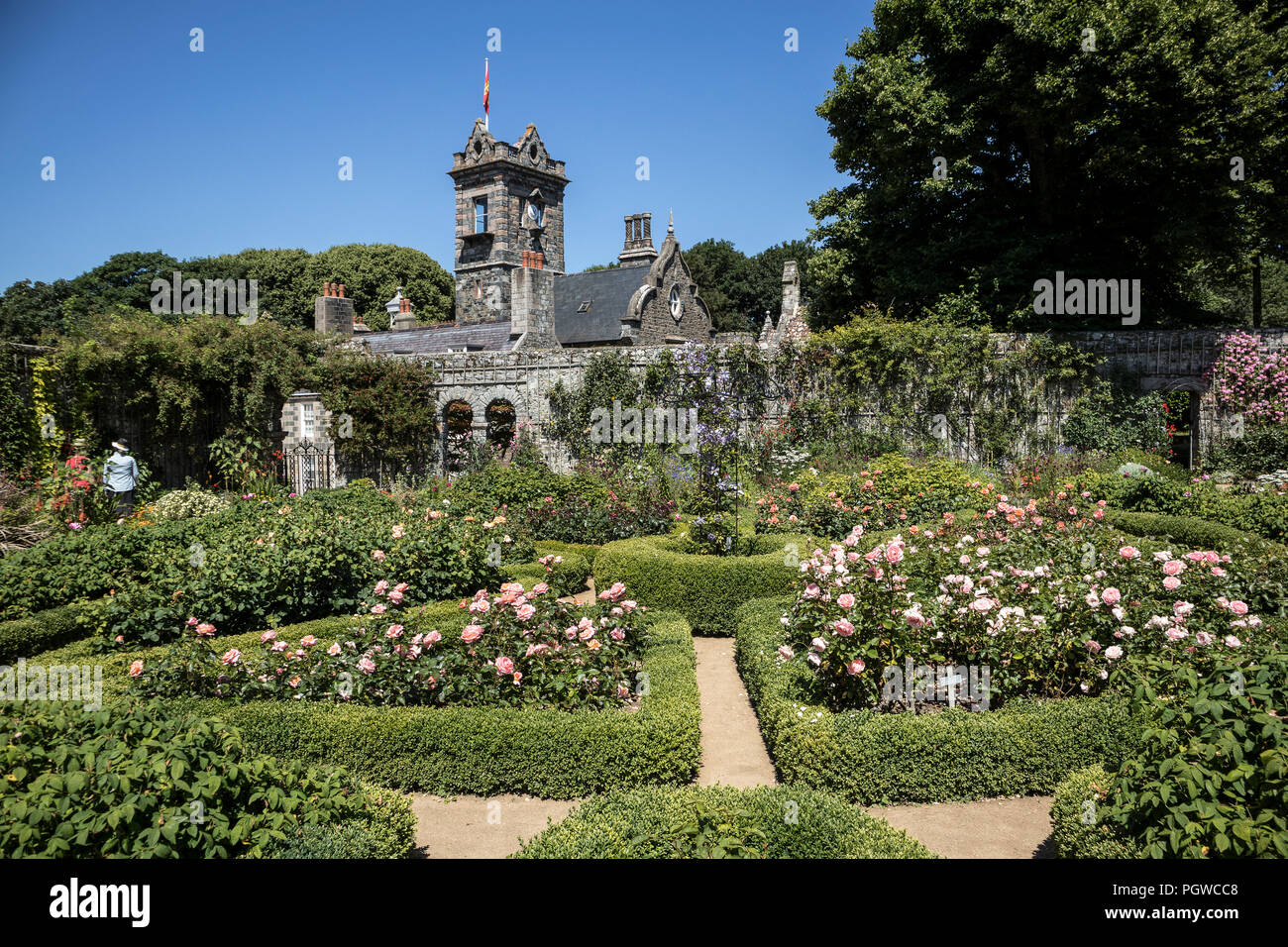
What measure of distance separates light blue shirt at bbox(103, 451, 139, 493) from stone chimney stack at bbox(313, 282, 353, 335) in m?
12.0

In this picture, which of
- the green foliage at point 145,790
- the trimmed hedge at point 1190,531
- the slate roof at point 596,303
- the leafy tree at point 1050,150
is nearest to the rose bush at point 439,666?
the green foliage at point 145,790

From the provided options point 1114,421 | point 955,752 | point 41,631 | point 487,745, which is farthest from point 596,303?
point 955,752

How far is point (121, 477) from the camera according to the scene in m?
10.8

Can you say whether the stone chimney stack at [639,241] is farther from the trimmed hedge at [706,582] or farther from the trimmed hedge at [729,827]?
the trimmed hedge at [729,827]

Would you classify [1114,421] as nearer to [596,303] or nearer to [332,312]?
[596,303]

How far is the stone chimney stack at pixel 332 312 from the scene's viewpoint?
22.5 m

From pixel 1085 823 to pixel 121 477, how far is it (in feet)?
39.5

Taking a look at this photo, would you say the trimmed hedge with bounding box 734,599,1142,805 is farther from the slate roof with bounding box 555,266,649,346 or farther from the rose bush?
the slate roof with bounding box 555,266,649,346

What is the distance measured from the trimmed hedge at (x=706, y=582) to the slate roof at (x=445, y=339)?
44.2 ft

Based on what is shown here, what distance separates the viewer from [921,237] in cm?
1705
